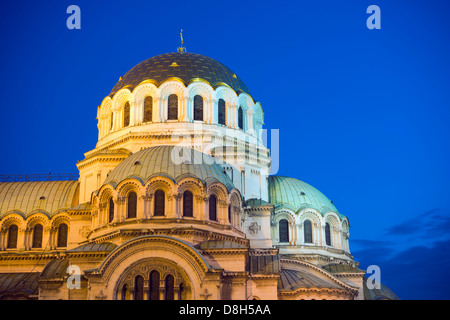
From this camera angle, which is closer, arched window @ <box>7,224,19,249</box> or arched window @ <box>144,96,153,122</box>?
arched window @ <box>7,224,19,249</box>

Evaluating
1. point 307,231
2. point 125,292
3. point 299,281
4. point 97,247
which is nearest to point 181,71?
point 307,231

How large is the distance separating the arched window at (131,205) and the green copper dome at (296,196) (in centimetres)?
1051

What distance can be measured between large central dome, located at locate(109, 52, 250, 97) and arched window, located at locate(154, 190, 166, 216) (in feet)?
31.9

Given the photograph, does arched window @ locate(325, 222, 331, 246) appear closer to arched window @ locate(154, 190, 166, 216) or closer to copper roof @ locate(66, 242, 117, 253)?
arched window @ locate(154, 190, 166, 216)

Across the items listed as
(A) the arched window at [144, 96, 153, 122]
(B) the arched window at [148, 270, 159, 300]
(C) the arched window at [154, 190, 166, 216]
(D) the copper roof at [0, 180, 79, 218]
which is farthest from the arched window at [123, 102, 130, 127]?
(B) the arched window at [148, 270, 159, 300]

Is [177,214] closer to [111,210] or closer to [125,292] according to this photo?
[111,210]

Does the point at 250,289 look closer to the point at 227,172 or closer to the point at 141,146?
the point at 227,172

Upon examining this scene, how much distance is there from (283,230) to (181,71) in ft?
36.0

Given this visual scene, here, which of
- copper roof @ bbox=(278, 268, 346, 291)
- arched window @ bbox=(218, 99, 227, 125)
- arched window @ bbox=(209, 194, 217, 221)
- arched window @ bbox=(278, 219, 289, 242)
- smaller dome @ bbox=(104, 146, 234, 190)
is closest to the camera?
smaller dome @ bbox=(104, 146, 234, 190)

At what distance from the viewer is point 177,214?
109ft

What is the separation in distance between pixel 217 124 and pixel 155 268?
12.3m

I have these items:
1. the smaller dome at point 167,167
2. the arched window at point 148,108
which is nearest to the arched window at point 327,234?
the smaller dome at point 167,167

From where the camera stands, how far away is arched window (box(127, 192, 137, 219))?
1326 inches
